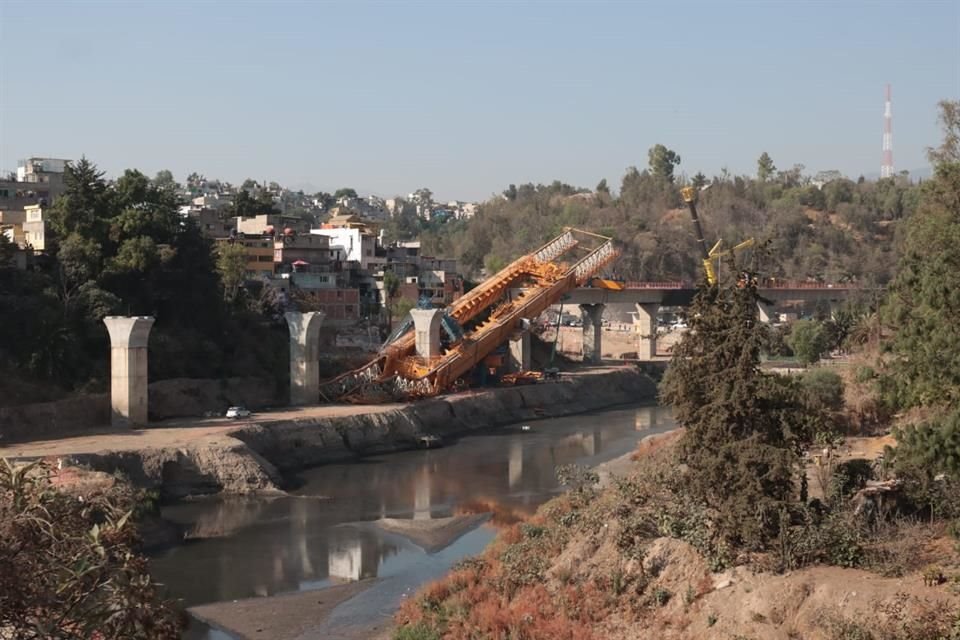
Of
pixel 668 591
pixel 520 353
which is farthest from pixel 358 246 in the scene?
pixel 668 591

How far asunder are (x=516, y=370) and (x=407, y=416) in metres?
18.2

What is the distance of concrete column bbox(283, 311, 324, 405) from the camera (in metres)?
56.1

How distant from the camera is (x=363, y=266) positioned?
83875 mm

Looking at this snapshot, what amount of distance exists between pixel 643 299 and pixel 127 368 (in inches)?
1830

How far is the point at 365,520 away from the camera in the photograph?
129 feet

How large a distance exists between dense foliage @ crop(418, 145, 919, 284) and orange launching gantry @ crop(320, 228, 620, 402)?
36.5m

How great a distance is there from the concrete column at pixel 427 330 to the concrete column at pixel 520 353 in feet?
32.2

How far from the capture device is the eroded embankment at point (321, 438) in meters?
42.6

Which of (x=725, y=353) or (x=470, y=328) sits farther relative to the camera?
(x=470, y=328)

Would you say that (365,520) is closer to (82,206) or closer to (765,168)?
(82,206)

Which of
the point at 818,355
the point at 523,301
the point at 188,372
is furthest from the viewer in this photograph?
the point at 523,301

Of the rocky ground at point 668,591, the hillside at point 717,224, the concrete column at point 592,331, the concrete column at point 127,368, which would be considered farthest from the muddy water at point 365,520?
the hillside at point 717,224

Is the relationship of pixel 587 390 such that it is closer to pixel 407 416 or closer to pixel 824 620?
pixel 407 416

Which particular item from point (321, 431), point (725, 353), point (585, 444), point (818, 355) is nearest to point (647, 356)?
point (818, 355)
